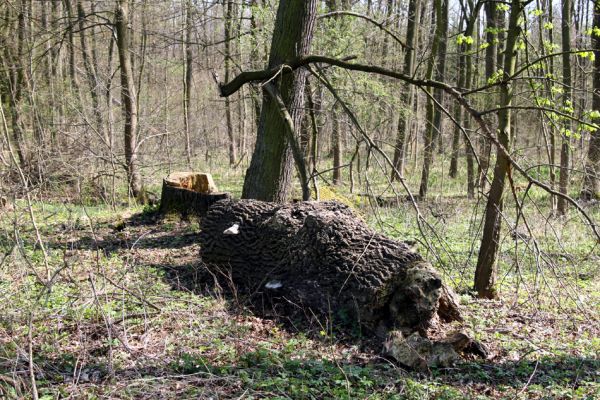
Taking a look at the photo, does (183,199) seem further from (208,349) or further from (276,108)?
(208,349)

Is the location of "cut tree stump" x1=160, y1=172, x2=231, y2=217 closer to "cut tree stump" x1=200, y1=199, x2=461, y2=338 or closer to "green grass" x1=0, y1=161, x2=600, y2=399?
"green grass" x1=0, y1=161, x2=600, y2=399

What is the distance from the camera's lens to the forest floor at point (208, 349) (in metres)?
4.00

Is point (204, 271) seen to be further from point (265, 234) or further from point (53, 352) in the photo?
point (53, 352)

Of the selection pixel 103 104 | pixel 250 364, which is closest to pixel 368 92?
pixel 103 104

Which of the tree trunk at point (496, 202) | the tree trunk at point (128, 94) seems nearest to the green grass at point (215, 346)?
the tree trunk at point (496, 202)

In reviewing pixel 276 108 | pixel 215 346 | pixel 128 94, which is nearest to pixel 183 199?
pixel 276 108

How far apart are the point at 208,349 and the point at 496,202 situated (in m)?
3.98

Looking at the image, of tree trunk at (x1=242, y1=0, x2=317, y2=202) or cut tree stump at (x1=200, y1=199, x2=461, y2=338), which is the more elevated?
tree trunk at (x1=242, y1=0, x2=317, y2=202)

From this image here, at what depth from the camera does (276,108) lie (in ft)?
23.1

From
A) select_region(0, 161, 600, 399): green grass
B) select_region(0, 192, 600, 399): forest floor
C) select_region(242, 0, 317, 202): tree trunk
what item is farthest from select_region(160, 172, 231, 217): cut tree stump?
select_region(0, 192, 600, 399): forest floor

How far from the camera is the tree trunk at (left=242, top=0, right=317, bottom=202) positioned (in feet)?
23.5

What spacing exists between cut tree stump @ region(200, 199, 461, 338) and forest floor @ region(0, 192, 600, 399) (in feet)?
1.07

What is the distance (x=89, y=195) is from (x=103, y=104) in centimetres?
486

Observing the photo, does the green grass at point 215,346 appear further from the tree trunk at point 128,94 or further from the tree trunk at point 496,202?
the tree trunk at point 128,94
